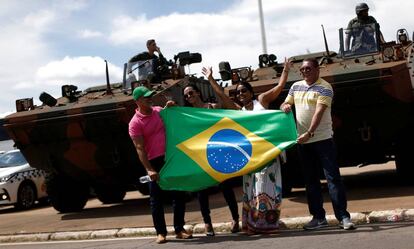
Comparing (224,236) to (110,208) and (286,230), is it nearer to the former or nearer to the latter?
(286,230)

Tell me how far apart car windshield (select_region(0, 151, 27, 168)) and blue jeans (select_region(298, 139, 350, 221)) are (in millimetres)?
9794

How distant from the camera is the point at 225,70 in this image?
33.9 ft

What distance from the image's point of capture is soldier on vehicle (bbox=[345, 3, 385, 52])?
35.2 feet

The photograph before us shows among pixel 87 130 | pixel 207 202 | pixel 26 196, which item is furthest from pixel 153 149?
pixel 26 196

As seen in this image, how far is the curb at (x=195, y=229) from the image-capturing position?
23.8 ft

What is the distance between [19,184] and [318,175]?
9.12 meters

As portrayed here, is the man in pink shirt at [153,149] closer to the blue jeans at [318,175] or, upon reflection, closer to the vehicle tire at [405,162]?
the blue jeans at [318,175]

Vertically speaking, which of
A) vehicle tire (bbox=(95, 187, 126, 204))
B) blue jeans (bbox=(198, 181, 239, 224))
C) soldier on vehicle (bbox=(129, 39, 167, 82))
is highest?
soldier on vehicle (bbox=(129, 39, 167, 82))

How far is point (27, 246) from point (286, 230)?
10.5 feet

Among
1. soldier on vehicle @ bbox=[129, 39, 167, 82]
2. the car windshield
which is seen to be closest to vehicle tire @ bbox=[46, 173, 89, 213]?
soldier on vehicle @ bbox=[129, 39, 167, 82]

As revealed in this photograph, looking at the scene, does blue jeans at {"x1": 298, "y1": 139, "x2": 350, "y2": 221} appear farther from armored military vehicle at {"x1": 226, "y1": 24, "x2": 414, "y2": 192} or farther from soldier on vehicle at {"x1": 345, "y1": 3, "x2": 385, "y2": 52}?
soldier on vehicle at {"x1": 345, "y1": 3, "x2": 385, "y2": 52}

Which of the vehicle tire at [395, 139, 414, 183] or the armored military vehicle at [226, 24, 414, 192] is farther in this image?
the vehicle tire at [395, 139, 414, 183]

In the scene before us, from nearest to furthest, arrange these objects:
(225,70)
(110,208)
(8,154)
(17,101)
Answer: (225,70) → (17,101) → (110,208) → (8,154)

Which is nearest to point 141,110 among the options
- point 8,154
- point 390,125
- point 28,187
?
point 390,125
